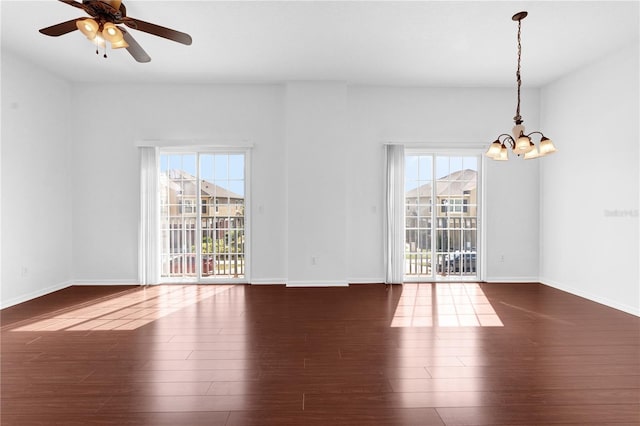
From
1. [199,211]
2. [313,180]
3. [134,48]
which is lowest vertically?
[199,211]

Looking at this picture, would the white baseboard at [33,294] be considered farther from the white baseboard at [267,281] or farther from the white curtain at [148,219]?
the white baseboard at [267,281]

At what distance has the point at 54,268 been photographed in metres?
5.34

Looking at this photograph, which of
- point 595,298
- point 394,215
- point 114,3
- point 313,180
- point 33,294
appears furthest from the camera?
point 394,215

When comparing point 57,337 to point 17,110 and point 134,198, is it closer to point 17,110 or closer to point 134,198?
point 134,198

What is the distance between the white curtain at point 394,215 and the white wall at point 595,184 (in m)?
2.40

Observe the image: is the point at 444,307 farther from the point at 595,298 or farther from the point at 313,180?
the point at 313,180

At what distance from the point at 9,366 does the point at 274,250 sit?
3.52 m

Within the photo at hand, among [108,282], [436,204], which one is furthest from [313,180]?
[108,282]

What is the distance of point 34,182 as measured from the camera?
4.96 m

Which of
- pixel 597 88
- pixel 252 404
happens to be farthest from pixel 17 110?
pixel 597 88

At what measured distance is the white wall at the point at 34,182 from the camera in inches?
179

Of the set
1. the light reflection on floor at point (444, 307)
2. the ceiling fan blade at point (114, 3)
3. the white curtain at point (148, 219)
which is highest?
the ceiling fan blade at point (114, 3)

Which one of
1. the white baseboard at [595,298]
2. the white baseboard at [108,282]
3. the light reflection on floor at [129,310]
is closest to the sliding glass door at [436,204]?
the white baseboard at [595,298]

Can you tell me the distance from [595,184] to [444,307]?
2740 mm
